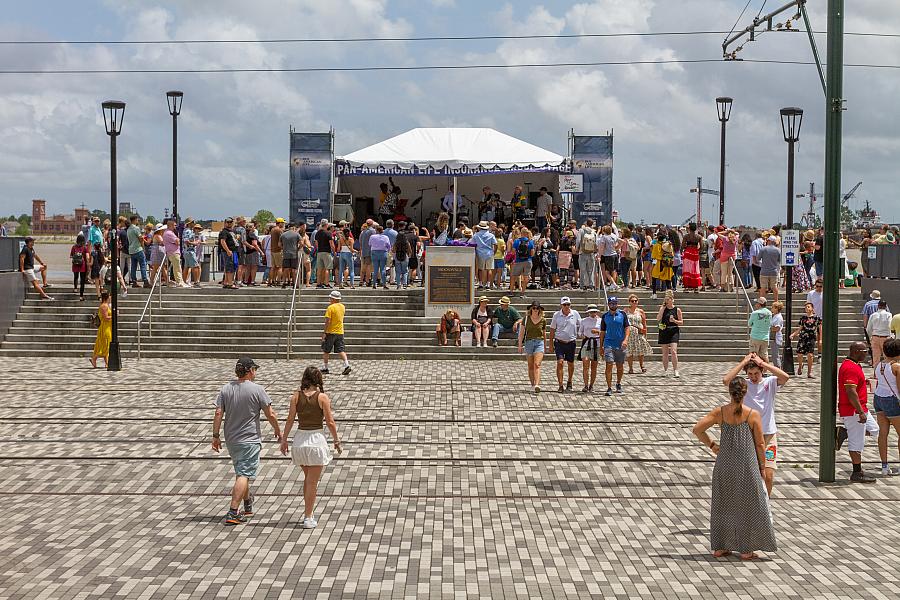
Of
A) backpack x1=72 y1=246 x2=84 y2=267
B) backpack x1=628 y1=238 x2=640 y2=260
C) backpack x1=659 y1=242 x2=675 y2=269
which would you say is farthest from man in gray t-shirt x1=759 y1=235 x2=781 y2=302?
backpack x1=72 y1=246 x2=84 y2=267

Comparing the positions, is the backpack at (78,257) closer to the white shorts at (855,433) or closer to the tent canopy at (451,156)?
the tent canopy at (451,156)

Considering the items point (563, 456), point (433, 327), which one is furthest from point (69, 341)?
point (563, 456)

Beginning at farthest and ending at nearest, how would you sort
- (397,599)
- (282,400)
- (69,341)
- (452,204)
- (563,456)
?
(452,204) → (69,341) → (282,400) → (563,456) → (397,599)

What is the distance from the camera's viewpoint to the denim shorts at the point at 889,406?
12.1 m

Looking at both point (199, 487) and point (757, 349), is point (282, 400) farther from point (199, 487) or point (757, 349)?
point (757, 349)

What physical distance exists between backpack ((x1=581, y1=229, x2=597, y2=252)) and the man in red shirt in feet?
48.3

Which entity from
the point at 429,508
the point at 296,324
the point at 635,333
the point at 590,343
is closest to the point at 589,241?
the point at 635,333

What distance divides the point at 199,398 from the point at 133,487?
20.6 ft

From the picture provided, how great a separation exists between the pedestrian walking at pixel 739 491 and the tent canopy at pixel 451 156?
24.0m

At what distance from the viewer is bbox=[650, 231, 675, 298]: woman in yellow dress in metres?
27.0

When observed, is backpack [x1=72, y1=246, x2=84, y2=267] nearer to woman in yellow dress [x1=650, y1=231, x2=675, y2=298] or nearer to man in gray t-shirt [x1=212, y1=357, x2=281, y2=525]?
woman in yellow dress [x1=650, y1=231, x2=675, y2=298]

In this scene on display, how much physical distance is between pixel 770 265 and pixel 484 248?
6667 millimetres

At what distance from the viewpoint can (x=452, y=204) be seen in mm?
35844

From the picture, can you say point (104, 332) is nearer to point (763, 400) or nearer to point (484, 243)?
point (484, 243)
